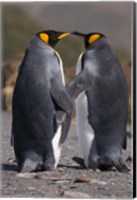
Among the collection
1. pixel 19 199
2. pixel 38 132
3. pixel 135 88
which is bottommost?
pixel 19 199

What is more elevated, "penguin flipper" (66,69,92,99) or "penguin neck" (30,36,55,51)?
"penguin neck" (30,36,55,51)

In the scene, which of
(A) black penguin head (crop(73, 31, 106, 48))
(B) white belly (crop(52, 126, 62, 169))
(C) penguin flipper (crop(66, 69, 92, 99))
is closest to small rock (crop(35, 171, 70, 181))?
(B) white belly (crop(52, 126, 62, 169))

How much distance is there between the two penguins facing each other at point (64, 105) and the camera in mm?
4043

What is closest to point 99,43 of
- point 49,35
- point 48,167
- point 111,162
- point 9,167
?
point 49,35

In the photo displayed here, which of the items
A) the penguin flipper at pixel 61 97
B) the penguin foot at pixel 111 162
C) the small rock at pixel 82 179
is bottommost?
the small rock at pixel 82 179

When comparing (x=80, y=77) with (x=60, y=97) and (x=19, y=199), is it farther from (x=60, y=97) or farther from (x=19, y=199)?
(x=19, y=199)

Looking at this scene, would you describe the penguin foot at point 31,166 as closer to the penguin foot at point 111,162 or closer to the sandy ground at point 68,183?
the sandy ground at point 68,183

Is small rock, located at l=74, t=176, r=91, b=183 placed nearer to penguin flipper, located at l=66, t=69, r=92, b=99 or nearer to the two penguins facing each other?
the two penguins facing each other

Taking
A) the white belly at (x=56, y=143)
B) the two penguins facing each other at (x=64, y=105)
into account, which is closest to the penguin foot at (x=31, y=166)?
the two penguins facing each other at (x=64, y=105)

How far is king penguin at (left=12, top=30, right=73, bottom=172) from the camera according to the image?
4.04 meters

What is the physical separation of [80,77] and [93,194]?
2.52 ft

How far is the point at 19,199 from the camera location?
3.87m

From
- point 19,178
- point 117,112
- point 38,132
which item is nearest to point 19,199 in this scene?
point 19,178

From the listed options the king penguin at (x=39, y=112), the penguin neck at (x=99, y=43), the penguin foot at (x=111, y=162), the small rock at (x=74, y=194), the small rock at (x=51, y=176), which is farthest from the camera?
the penguin neck at (x=99, y=43)
